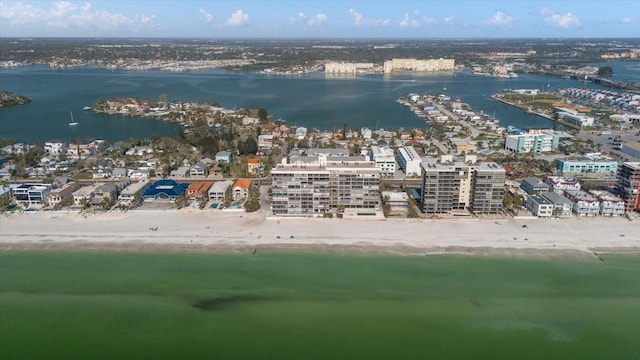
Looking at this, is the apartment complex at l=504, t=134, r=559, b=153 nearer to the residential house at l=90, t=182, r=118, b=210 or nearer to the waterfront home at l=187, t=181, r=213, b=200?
the waterfront home at l=187, t=181, r=213, b=200

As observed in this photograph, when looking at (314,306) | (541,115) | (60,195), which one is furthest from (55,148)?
(541,115)

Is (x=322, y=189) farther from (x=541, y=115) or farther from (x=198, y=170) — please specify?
(x=541, y=115)

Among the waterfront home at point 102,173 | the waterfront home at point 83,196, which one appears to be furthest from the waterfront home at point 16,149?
the waterfront home at point 83,196

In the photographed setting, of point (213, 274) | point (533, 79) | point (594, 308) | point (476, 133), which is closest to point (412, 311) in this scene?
point (594, 308)

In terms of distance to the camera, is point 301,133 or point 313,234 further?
point 301,133

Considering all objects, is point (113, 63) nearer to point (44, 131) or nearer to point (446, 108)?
point (44, 131)

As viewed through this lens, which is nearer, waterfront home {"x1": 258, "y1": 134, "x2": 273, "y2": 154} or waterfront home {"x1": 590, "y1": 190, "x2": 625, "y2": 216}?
waterfront home {"x1": 590, "y1": 190, "x2": 625, "y2": 216}

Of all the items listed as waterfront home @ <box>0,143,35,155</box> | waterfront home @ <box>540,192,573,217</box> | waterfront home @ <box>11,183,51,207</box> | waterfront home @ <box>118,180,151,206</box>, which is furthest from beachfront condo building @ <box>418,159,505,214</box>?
waterfront home @ <box>0,143,35,155</box>
